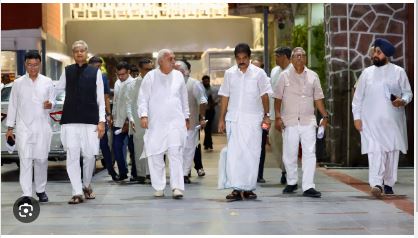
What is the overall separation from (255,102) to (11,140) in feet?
8.43

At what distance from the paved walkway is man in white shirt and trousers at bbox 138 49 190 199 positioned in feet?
1.22

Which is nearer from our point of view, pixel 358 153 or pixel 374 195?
pixel 374 195

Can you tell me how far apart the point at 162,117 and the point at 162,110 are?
3.0 inches

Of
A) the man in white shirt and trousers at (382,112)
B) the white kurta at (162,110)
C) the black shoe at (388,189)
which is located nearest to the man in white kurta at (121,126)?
the white kurta at (162,110)

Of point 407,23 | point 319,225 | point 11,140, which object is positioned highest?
point 407,23

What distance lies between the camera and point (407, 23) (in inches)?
519

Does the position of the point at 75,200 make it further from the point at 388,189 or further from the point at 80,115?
the point at 388,189

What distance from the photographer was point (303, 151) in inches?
384

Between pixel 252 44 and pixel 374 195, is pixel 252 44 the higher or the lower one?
the higher one

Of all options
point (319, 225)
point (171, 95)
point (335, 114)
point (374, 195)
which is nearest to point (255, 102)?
point (171, 95)

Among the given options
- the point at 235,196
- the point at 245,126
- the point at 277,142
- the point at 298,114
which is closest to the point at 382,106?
the point at 298,114

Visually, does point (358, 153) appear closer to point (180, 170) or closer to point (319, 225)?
point (180, 170)

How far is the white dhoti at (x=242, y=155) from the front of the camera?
31.1 ft

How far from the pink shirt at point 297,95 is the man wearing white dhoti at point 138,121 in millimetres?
2097
